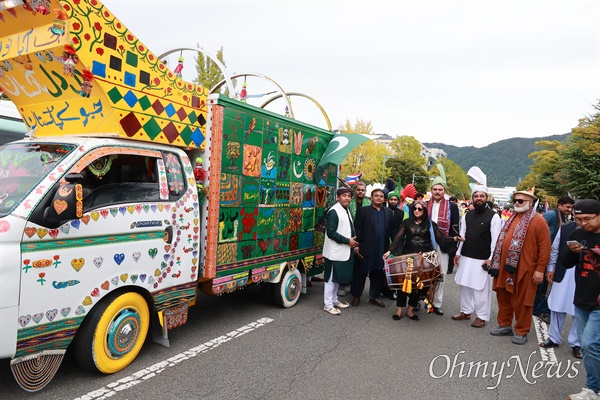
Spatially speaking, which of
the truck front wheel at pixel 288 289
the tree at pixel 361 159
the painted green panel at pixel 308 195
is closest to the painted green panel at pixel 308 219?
the painted green panel at pixel 308 195

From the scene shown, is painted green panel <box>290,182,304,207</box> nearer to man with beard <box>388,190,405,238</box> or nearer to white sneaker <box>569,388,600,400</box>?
man with beard <box>388,190,405,238</box>

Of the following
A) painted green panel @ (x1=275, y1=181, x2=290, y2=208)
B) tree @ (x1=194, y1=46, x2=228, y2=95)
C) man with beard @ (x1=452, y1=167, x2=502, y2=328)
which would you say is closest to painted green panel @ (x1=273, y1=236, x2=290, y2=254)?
painted green panel @ (x1=275, y1=181, x2=290, y2=208)

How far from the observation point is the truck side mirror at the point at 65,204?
2849mm

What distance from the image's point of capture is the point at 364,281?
6.59m

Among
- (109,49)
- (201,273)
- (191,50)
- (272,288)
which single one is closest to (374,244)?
(272,288)

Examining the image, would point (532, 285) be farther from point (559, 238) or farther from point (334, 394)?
point (334, 394)

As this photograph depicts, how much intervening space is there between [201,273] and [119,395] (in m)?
1.51

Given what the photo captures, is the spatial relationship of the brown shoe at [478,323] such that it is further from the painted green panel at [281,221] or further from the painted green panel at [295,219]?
the painted green panel at [281,221]

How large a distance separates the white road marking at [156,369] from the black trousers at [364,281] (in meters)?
2.05

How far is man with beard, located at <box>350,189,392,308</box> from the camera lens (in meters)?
6.41

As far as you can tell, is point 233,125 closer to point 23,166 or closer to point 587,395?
point 23,166

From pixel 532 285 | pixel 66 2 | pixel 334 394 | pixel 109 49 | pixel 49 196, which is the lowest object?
pixel 334 394

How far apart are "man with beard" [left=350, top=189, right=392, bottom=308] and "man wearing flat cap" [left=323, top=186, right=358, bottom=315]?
417mm

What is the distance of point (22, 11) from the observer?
3.26 meters
